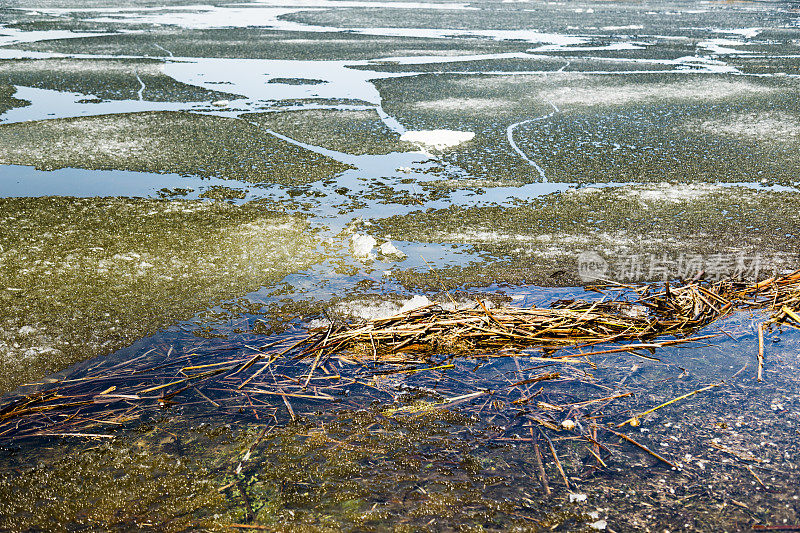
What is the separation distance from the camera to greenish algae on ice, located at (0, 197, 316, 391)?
4.03 metres

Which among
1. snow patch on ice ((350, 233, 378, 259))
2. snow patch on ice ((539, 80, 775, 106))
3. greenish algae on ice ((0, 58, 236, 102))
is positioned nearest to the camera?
snow patch on ice ((350, 233, 378, 259))

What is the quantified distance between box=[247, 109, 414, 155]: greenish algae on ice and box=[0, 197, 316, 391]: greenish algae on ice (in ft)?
7.93

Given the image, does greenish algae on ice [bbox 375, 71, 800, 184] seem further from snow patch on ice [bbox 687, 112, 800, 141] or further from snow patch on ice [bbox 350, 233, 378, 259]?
snow patch on ice [bbox 350, 233, 378, 259]

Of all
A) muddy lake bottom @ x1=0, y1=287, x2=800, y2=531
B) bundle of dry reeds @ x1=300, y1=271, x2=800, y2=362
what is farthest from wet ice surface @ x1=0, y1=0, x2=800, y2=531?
bundle of dry reeds @ x1=300, y1=271, x2=800, y2=362

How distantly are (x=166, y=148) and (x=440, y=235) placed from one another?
423cm

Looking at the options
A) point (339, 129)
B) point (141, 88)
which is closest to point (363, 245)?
point (339, 129)

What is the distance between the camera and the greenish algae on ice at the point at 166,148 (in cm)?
747

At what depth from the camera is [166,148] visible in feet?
26.9

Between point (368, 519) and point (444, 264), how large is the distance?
8.93 ft

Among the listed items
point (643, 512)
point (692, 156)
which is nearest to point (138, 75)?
point (692, 156)

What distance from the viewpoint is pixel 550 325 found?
13.0 ft

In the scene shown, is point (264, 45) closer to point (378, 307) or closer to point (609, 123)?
point (609, 123)

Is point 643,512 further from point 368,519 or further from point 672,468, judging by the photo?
point 368,519

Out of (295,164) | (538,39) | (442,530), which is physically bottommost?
(442,530)
